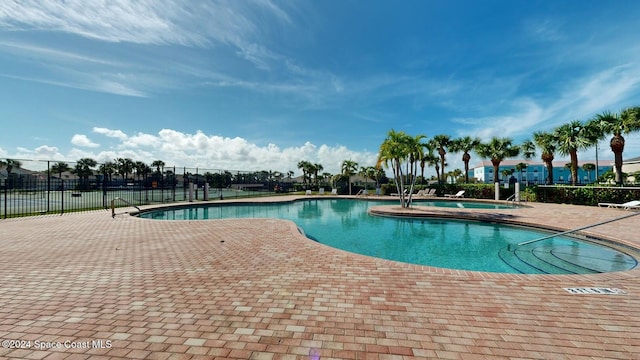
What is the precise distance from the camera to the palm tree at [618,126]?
14539mm

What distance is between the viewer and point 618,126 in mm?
15109

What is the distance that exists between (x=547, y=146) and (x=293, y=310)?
78.3 feet

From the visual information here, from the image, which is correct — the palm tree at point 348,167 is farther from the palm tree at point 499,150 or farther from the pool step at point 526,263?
the pool step at point 526,263

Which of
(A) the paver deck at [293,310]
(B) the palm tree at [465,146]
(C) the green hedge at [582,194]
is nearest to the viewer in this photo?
(A) the paver deck at [293,310]

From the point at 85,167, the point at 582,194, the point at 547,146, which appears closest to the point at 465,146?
the point at 547,146

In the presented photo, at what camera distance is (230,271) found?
4230mm

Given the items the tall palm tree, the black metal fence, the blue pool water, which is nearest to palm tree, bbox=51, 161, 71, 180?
the black metal fence

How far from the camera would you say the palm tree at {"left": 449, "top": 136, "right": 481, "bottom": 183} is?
25.7 m

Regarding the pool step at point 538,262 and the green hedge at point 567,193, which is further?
the green hedge at point 567,193

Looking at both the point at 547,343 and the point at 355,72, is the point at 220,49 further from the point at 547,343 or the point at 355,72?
the point at 547,343

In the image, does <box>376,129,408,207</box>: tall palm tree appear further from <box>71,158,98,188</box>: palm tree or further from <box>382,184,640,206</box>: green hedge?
<box>71,158,98,188</box>: palm tree

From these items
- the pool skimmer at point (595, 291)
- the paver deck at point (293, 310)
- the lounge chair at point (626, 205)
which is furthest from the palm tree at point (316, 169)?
the pool skimmer at point (595, 291)

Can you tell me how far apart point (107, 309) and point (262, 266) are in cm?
212

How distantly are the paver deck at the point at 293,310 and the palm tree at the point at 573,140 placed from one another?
18.0 meters
